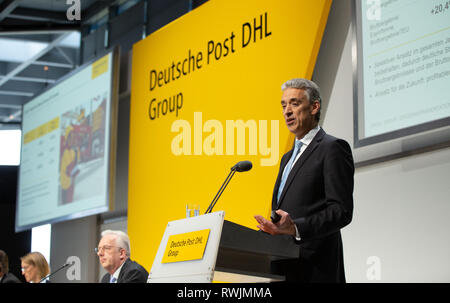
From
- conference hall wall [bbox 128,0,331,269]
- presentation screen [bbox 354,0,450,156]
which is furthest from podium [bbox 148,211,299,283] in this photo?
conference hall wall [bbox 128,0,331,269]

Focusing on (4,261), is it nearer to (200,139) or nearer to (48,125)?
(48,125)

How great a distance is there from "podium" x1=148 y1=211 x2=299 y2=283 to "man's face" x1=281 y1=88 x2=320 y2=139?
39 centimetres

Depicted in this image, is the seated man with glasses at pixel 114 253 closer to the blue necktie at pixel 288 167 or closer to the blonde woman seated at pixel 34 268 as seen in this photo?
the blonde woman seated at pixel 34 268

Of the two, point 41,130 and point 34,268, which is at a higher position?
point 41,130

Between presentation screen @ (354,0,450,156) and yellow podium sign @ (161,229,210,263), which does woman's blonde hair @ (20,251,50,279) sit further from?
yellow podium sign @ (161,229,210,263)

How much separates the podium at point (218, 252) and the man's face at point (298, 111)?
1.28 ft

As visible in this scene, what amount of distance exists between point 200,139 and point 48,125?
9.34ft

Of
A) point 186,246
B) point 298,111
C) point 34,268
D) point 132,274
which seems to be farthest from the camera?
point 34,268

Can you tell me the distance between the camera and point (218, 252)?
169 centimetres

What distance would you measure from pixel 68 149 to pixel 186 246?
15.4ft

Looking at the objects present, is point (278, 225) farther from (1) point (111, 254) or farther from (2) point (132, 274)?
(1) point (111, 254)

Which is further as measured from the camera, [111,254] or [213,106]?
[213,106]

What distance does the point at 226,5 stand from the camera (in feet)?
14.6

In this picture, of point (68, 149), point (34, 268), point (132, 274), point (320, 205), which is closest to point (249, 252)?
point (320, 205)
